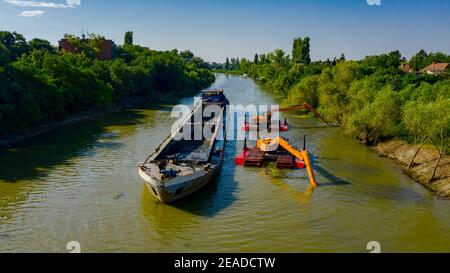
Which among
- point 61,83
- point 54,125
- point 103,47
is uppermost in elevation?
point 103,47

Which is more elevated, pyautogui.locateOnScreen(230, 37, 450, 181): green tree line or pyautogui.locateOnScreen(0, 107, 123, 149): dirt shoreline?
pyautogui.locateOnScreen(230, 37, 450, 181): green tree line

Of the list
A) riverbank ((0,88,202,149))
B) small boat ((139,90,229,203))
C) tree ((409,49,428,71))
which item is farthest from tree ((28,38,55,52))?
tree ((409,49,428,71))

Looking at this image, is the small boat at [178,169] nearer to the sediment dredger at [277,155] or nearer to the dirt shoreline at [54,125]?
the sediment dredger at [277,155]

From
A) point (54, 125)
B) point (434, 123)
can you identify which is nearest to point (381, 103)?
point (434, 123)

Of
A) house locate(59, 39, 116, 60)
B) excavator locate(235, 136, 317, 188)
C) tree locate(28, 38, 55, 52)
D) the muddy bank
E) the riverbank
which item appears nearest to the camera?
the muddy bank

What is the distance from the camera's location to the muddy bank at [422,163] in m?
24.5

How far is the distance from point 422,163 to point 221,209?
1574cm

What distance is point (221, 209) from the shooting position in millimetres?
20828

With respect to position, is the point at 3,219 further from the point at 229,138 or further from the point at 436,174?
the point at 436,174

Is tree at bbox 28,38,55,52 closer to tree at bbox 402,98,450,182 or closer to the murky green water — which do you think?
the murky green water

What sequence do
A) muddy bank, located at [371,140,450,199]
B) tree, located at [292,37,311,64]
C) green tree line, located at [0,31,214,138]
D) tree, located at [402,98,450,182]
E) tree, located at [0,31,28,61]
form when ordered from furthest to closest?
tree, located at [292,37,311,64], tree, located at [0,31,28,61], green tree line, located at [0,31,214,138], muddy bank, located at [371,140,450,199], tree, located at [402,98,450,182]

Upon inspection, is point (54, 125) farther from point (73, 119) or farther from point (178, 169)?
point (178, 169)

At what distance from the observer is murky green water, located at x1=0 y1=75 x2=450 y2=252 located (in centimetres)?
1738

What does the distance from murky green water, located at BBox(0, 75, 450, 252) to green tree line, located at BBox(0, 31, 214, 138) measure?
518 centimetres
